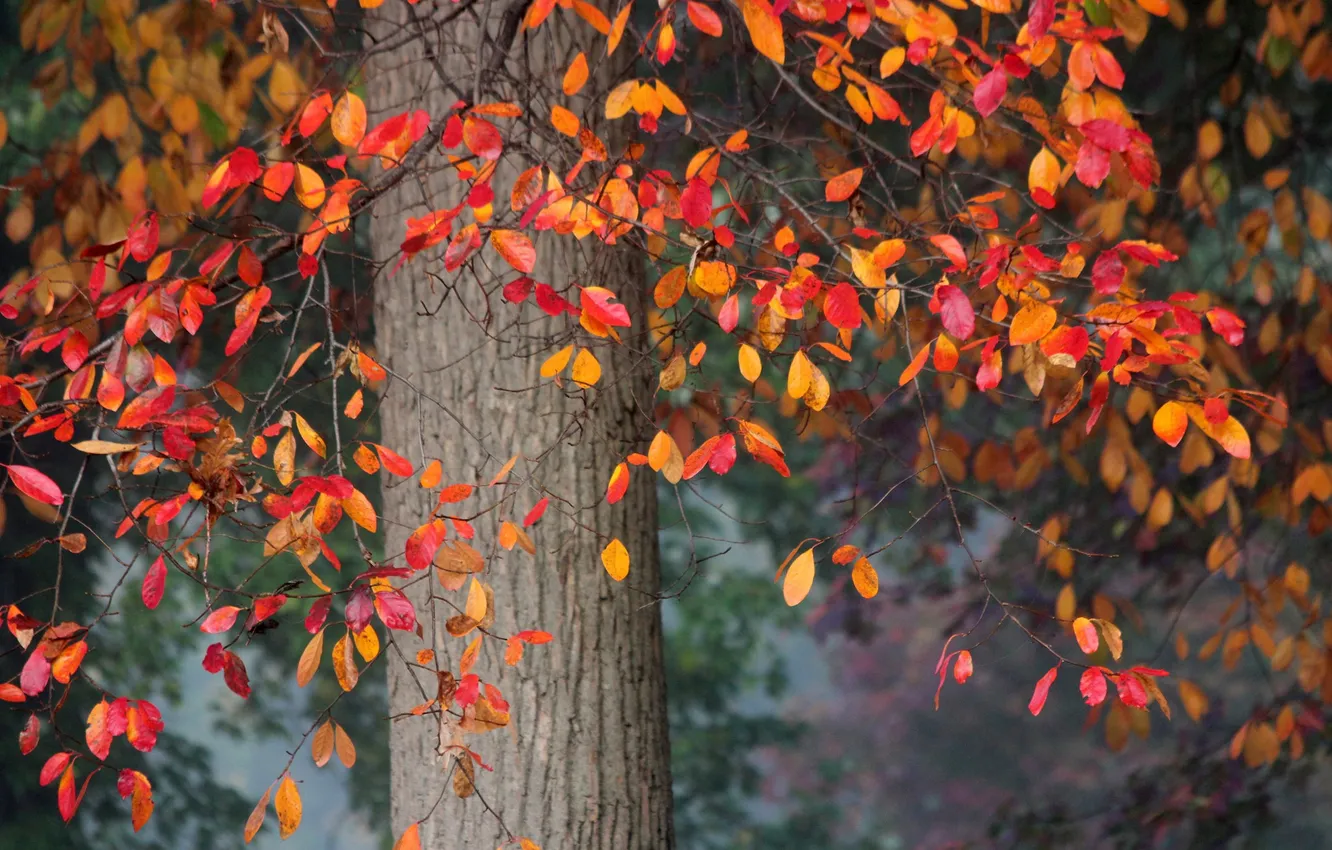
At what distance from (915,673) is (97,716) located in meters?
9.91

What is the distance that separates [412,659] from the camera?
76.8 inches

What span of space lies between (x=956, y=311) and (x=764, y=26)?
0.39 metres

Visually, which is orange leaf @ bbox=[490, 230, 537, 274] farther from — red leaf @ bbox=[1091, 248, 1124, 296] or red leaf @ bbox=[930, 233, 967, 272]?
red leaf @ bbox=[1091, 248, 1124, 296]

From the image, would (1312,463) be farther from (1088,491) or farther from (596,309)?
(596,309)

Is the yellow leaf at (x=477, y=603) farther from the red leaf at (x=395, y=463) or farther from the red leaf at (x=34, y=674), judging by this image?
the red leaf at (x=34, y=674)

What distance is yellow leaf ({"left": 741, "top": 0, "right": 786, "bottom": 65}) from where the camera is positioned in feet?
4.35

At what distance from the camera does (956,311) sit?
4.56ft

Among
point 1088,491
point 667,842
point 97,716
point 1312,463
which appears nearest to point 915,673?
point 1088,491

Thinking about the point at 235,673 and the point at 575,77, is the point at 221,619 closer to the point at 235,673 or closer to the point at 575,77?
the point at 235,673

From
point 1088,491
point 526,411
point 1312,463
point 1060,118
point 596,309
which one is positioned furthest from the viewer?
point 1088,491

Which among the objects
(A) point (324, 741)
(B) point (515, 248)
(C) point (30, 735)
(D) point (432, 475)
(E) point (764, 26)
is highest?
(E) point (764, 26)

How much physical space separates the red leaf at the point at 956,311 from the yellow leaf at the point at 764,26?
335 mm

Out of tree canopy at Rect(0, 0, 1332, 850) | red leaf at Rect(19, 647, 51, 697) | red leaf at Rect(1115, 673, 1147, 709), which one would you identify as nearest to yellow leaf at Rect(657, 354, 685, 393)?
tree canopy at Rect(0, 0, 1332, 850)

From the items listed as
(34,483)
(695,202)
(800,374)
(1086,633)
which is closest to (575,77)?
(695,202)
